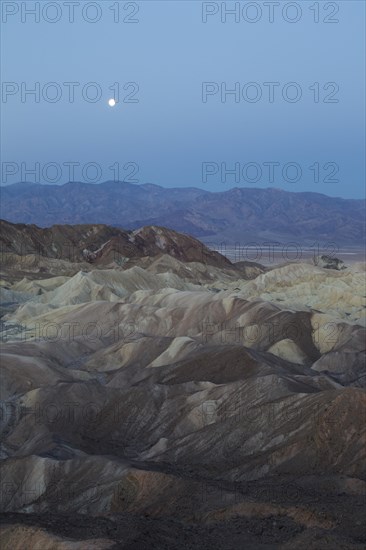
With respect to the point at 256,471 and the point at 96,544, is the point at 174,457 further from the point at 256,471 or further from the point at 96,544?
the point at 96,544

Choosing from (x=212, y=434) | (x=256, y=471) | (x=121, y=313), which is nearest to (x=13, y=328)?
(x=121, y=313)

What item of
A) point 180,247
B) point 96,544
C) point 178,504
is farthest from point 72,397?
point 180,247

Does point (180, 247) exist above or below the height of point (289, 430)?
above

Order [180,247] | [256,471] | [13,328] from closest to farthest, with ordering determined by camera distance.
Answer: [256,471], [13,328], [180,247]

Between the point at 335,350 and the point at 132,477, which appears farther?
the point at 335,350

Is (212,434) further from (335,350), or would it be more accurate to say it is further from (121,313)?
(121,313)

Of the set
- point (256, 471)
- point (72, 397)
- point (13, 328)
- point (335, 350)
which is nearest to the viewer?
point (256, 471)
